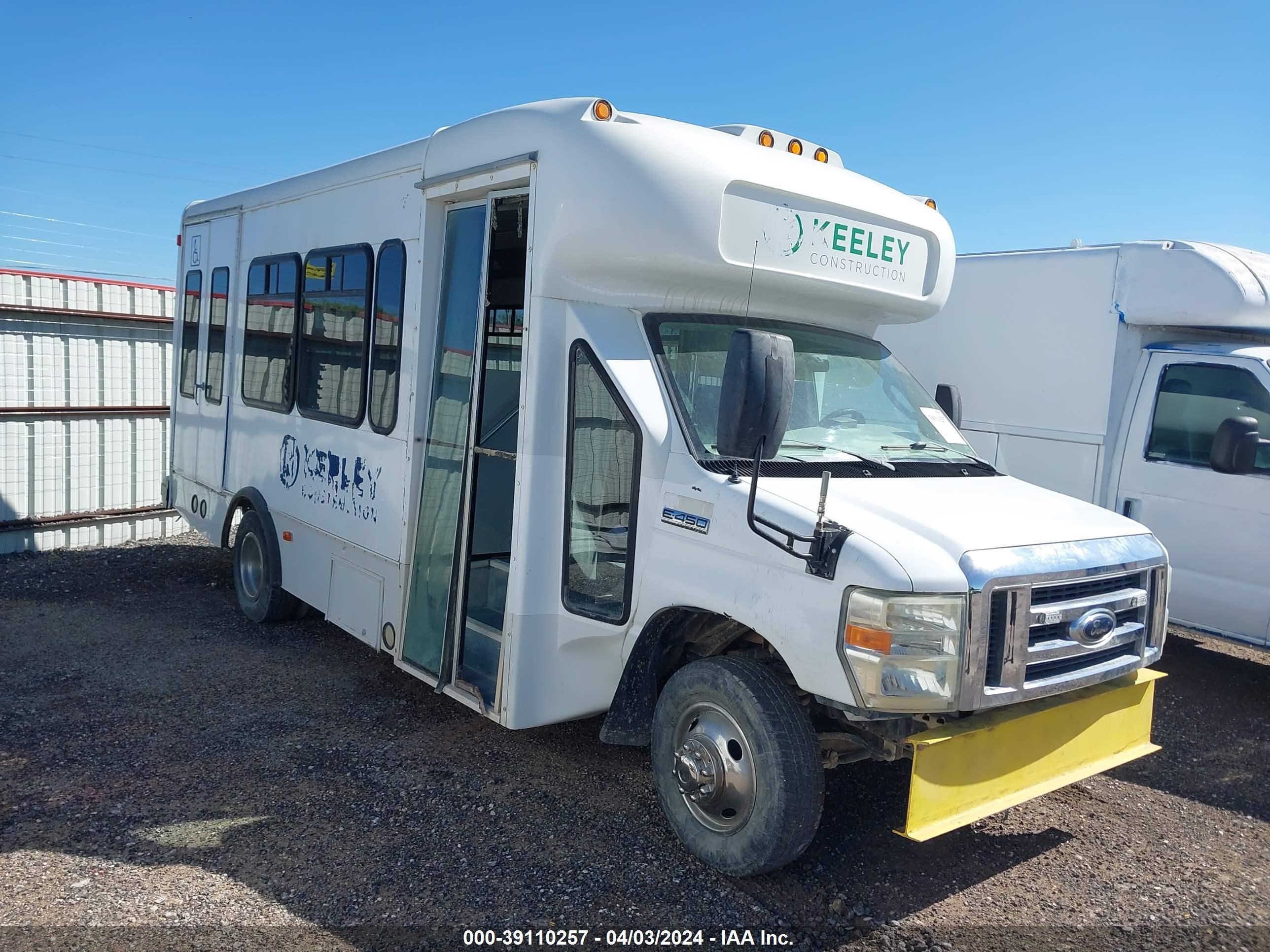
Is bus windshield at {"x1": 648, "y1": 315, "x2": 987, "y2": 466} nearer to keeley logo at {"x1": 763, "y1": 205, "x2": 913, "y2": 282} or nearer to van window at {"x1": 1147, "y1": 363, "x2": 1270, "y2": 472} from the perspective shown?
keeley logo at {"x1": 763, "y1": 205, "x2": 913, "y2": 282}

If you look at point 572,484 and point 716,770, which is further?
point 572,484

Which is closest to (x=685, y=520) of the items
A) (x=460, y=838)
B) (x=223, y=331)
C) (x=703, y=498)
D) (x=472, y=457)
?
(x=703, y=498)

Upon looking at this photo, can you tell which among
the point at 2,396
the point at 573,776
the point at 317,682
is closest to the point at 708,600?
the point at 573,776

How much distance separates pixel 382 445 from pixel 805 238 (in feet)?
8.25

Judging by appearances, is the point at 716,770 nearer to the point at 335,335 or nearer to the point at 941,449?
the point at 941,449

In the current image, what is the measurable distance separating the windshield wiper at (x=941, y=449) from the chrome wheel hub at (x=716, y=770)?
145 centimetres

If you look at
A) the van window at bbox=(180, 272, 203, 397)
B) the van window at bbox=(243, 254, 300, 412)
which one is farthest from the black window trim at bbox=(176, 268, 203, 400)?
the van window at bbox=(243, 254, 300, 412)

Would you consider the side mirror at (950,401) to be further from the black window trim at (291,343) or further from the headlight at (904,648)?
the black window trim at (291,343)

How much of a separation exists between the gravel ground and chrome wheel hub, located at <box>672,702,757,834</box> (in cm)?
26

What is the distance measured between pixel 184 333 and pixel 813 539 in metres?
6.64

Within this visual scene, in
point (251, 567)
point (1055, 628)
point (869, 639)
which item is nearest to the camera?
point (869, 639)

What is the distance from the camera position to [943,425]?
496 cm

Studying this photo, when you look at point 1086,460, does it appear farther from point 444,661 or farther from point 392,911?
point 392,911

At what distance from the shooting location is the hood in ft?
11.5
